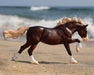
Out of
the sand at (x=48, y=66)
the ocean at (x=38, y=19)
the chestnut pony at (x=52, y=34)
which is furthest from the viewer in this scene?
the ocean at (x=38, y=19)

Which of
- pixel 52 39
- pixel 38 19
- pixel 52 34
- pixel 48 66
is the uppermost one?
pixel 52 34

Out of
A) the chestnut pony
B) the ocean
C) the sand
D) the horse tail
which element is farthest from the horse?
the ocean

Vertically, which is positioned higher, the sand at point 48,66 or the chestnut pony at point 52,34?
the chestnut pony at point 52,34

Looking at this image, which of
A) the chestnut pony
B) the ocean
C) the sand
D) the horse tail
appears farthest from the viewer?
the ocean

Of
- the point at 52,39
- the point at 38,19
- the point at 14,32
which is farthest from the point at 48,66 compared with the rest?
the point at 38,19

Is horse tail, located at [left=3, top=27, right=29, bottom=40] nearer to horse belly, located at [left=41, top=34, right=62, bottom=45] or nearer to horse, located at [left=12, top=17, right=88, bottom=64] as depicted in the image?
horse, located at [left=12, top=17, right=88, bottom=64]

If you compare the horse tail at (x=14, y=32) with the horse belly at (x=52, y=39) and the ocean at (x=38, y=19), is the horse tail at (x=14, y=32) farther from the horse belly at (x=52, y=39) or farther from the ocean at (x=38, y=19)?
the ocean at (x=38, y=19)

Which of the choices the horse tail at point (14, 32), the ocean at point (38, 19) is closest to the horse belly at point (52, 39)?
the horse tail at point (14, 32)

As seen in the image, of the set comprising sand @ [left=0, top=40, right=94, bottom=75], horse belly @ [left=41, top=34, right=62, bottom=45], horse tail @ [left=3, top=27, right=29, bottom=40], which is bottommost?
sand @ [left=0, top=40, right=94, bottom=75]

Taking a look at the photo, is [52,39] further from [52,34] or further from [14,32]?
[14,32]

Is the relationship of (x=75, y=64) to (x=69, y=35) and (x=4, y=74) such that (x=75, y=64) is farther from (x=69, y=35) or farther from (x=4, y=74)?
(x=4, y=74)

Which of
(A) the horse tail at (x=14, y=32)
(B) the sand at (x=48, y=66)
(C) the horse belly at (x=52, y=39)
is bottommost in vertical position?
(B) the sand at (x=48, y=66)

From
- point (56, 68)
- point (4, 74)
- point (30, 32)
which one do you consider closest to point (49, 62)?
point (56, 68)

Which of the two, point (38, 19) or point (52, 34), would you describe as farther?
point (38, 19)
